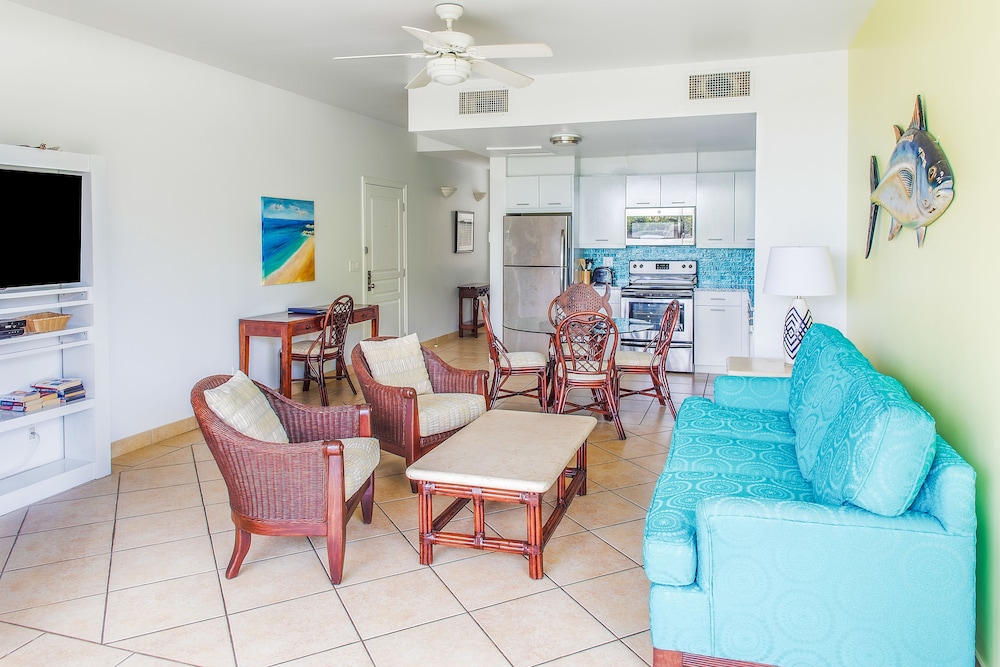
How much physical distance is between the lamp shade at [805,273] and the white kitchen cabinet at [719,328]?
3.09m

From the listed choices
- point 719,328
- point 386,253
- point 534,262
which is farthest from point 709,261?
point 386,253

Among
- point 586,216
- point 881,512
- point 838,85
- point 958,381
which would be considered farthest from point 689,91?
point 881,512

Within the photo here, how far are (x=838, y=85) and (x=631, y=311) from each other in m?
3.25

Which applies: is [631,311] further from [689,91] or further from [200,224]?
[200,224]

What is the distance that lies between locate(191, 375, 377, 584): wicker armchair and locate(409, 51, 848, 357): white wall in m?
3.35

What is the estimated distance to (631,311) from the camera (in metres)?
7.63

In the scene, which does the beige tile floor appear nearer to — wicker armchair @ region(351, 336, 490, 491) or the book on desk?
wicker armchair @ region(351, 336, 490, 491)

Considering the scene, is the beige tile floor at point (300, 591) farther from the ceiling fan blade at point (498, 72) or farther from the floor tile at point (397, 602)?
the ceiling fan blade at point (498, 72)

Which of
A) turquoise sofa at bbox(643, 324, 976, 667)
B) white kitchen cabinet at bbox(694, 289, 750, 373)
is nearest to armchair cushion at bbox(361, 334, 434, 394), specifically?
turquoise sofa at bbox(643, 324, 976, 667)

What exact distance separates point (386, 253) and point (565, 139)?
2.79 m

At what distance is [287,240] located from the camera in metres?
6.30

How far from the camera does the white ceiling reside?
3.96m

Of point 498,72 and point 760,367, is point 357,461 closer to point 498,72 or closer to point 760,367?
point 498,72

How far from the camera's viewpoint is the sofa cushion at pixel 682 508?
208 centimetres
